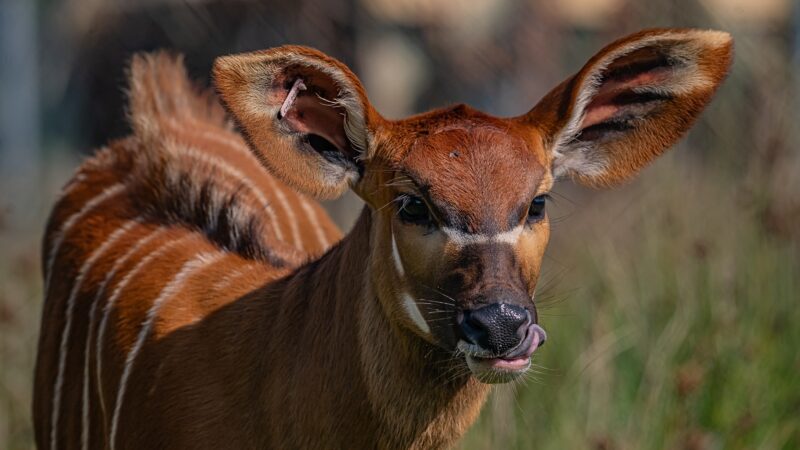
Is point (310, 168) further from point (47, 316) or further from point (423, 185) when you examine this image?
point (47, 316)

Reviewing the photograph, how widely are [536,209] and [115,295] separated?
74.4 inches

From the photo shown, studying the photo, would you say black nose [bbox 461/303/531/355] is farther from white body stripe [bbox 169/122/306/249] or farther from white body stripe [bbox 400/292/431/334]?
white body stripe [bbox 169/122/306/249]

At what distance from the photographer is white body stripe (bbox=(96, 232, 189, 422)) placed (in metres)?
4.92

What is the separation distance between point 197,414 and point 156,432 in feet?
0.70

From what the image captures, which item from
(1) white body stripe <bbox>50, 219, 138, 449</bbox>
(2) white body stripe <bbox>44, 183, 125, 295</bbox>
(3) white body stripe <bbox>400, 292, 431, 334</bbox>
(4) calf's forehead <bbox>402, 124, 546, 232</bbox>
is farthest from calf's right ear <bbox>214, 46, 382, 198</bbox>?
(2) white body stripe <bbox>44, 183, 125, 295</bbox>

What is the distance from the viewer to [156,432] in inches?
172

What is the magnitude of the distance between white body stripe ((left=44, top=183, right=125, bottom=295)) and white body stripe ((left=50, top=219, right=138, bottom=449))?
0.86 feet

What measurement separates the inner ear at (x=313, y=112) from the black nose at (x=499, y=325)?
916 millimetres

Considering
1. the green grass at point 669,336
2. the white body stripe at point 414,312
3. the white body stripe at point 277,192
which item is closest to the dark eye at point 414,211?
the white body stripe at point 414,312

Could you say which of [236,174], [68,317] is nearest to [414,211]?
[236,174]

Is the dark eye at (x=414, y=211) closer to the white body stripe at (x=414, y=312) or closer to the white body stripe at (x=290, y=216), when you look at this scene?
the white body stripe at (x=414, y=312)

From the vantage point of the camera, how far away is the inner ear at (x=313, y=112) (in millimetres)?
4070

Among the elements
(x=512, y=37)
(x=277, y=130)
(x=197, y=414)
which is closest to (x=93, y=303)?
(x=197, y=414)

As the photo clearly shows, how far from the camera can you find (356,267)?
4.12m
